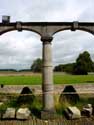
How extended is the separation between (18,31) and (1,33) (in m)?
0.73

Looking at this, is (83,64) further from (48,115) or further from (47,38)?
(48,115)

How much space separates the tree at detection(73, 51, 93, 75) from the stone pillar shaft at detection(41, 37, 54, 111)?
235ft

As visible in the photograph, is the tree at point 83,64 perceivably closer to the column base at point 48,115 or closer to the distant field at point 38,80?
the distant field at point 38,80

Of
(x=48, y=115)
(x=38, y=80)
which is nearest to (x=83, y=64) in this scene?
(x=38, y=80)

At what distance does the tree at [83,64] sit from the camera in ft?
273

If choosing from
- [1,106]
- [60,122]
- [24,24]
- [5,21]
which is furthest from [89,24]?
[1,106]

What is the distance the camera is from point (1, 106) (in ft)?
41.7

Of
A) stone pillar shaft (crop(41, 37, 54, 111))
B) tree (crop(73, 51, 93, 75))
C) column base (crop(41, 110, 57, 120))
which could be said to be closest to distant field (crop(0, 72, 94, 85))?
tree (crop(73, 51, 93, 75))

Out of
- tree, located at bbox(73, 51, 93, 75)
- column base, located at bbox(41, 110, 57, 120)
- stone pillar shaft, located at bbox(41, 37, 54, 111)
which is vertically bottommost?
column base, located at bbox(41, 110, 57, 120)

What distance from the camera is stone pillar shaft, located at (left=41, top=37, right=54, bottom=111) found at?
1145 centimetres

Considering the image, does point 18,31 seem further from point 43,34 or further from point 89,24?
point 89,24

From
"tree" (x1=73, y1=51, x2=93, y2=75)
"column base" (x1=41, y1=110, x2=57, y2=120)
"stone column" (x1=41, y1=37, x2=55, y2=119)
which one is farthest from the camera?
"tree" (x1=73, y1=51, x2=93, y2=75)

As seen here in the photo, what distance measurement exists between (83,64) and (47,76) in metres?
72.2

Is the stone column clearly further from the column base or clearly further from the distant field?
the distant field
